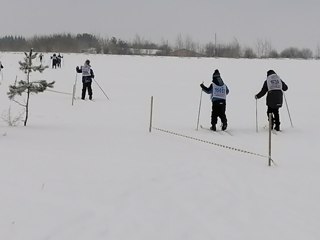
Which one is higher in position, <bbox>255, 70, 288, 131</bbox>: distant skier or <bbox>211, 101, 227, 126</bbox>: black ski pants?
<bbox>255, 70, 288, 131</bbox>: distant skier

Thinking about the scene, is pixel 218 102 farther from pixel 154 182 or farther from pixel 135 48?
pixel 135 48

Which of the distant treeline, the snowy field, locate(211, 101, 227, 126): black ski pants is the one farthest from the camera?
the distant treeline

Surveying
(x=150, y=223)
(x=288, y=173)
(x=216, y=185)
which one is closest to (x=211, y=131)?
(x=288, y=173)

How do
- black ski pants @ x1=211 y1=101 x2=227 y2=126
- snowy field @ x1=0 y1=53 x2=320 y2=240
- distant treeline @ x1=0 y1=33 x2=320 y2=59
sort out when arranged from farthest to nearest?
distant treeline @ x1=0 y1=33 x2=320 y2=59 → black ski pants @ x1=211 y1=101 x2=227 y2=126 → snowy field @ x1=0 y1=53 x2=320 y2=240

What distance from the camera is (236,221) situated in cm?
514

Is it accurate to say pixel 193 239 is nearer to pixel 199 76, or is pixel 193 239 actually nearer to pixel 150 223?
pixel 150 223

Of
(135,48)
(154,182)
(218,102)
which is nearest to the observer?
(154,182)

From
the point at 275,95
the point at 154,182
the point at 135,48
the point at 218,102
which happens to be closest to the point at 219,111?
the point at 218,102

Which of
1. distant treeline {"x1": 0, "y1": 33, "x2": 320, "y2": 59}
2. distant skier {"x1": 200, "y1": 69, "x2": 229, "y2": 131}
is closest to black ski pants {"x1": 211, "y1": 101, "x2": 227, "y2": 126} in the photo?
distant skier {"x1": 200, "y1": 69, "x2": 229, "y2": 131}

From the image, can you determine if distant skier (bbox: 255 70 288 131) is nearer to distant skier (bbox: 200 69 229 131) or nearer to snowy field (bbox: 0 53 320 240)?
snowy field (bbox: 0 53 320 240)

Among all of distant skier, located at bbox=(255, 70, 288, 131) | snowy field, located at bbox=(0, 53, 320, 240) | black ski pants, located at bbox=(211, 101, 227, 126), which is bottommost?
snowy field, located at bbox=(0, 53, 320, 240)

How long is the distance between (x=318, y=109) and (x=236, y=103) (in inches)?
154

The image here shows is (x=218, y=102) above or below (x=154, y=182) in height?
above

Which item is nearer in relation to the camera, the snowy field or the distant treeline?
the snowy field
